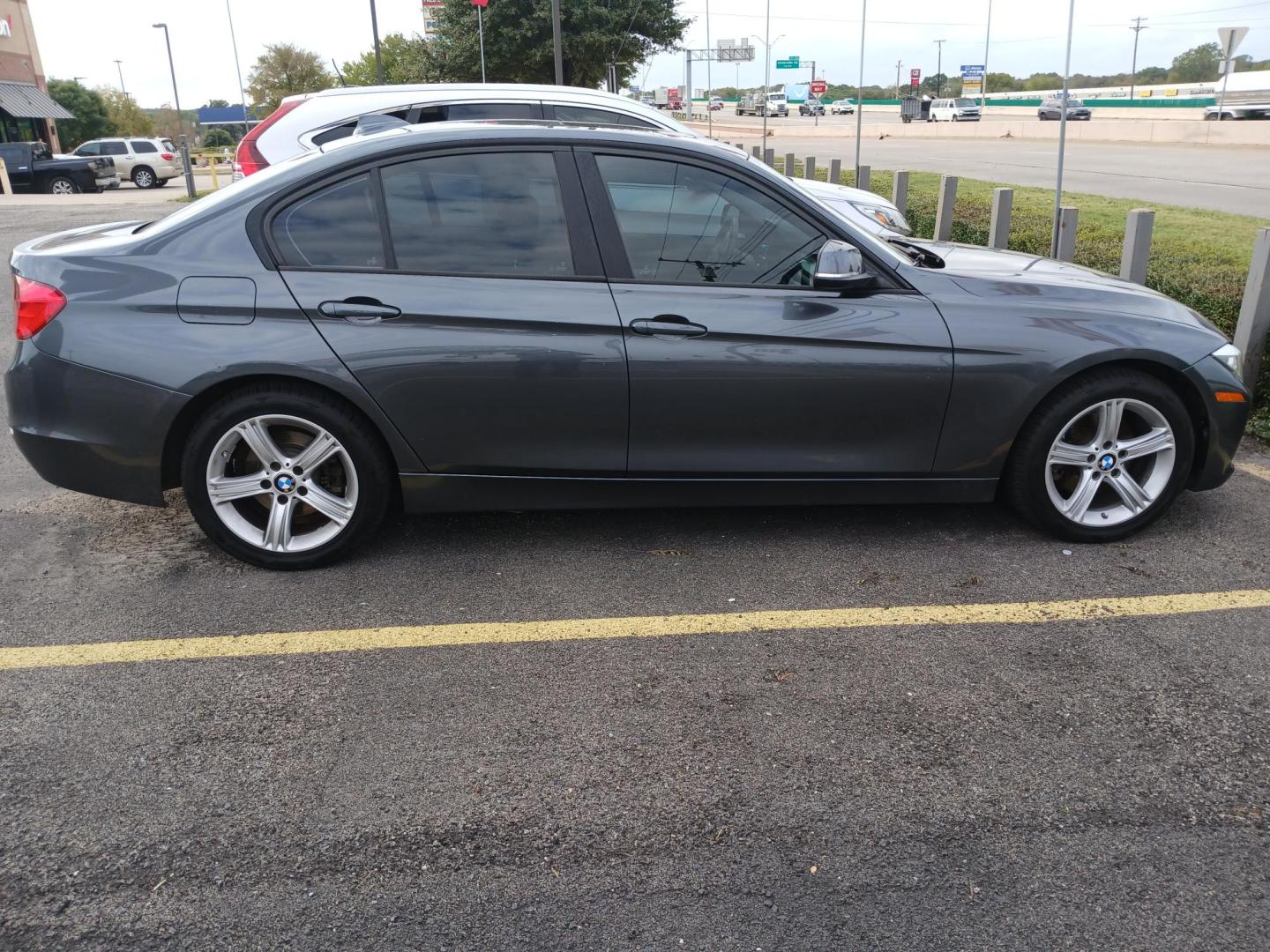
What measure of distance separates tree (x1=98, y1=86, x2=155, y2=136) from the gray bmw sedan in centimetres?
7482

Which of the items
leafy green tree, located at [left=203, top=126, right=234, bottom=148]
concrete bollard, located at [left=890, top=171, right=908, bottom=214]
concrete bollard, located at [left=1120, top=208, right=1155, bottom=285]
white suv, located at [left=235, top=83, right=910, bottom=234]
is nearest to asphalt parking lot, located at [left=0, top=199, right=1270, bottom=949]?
concrete bollard, located at [left=1120, top=208, right=1155, bottom=285]

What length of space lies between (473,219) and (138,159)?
1393 inches

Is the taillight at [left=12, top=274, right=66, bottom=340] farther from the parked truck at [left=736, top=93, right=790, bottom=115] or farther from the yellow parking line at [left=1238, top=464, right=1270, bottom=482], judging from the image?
the parked truck at [left=736, top=93, right=790, bottom=115]

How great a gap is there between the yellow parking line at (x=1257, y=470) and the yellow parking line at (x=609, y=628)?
1.54 meters

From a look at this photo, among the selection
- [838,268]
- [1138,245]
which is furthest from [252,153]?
[1138,245]

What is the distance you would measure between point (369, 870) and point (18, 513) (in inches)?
127

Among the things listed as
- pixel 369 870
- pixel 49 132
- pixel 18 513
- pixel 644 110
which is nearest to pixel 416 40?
pixel 49 132

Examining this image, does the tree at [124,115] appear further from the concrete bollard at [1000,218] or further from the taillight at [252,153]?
the concrete bollard at [1000,218]

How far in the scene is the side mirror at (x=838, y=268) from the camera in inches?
152

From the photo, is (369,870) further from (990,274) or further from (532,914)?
(990,274)

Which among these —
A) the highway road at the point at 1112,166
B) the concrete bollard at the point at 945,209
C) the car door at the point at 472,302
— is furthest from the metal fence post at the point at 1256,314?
the highway road at the point at 1112,166

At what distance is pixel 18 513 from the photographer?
4715 millimetres

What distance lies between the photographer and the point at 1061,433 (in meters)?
4.14

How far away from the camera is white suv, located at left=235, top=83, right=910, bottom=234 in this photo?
827 cm
